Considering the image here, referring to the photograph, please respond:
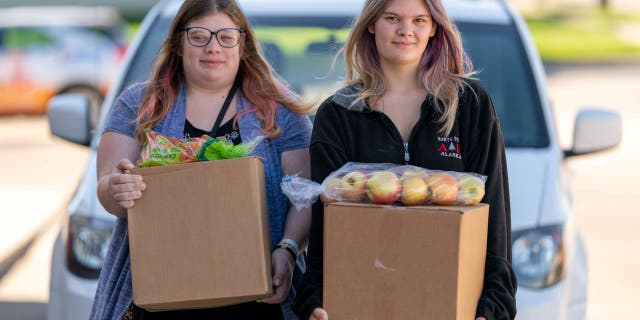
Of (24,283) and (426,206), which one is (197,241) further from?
(24,283)

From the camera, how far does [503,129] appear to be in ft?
15.7

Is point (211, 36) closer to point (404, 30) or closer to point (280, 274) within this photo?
point (404, 30)

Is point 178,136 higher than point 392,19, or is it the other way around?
point 392,19

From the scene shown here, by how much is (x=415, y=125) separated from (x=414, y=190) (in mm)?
267

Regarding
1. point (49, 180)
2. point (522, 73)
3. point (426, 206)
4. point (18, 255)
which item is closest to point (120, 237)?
point (426, 206)

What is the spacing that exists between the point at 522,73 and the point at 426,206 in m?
2.48

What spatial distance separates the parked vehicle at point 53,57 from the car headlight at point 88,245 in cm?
1235

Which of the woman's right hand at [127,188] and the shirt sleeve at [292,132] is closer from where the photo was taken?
the woman's right hand at [127,188]

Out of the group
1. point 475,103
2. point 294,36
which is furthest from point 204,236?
point 294,36

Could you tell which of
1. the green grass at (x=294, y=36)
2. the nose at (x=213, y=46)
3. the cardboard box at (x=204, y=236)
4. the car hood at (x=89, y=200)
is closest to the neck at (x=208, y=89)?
the nose at (x=213, y=46)

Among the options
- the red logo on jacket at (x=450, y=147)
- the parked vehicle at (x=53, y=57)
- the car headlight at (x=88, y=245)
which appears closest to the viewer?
the red logo on jacket at (x=450, y=147)

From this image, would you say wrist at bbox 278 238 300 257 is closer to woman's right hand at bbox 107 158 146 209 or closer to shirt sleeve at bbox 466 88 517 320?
woman's right hand at bbox 107 158 146 209

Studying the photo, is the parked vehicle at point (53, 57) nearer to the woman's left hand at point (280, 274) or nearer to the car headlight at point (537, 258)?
the car headlight at point (537, 258)

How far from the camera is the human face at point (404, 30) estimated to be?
9.63 feet
